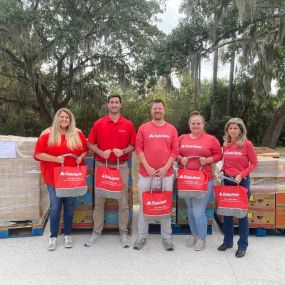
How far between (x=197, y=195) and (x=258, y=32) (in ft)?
28.3

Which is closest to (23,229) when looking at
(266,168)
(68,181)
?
(68,181)

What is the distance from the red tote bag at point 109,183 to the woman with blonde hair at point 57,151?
0.30 m

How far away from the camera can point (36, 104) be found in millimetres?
13125

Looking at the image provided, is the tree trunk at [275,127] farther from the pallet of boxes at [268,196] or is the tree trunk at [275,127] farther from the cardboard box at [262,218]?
the cardboard box at [262,218]

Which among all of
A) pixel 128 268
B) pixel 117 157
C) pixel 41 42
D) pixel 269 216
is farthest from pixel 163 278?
pixel 41 42

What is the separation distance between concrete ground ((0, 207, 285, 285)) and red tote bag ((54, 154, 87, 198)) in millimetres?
672

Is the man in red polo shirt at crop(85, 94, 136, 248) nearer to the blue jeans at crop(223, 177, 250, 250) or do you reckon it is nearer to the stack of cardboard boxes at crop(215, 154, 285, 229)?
the blue jeans at crop(223, 177, 250, 250)

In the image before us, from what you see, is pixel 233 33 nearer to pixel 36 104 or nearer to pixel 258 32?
pixel 258 32

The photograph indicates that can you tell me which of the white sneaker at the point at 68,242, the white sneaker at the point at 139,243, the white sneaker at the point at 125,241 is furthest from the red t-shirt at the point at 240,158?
the white sneaker at the point at 68,242

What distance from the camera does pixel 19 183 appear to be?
12.9ft

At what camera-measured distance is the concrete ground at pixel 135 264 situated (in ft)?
9.82

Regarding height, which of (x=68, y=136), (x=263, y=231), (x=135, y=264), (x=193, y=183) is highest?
(x=68, y=136)

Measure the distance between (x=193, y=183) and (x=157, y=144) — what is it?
572mm

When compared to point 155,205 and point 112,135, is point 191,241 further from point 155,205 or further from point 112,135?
point 112,135
